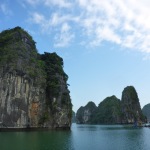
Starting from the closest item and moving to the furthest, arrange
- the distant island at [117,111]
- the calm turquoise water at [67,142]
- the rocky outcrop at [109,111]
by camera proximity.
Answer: the calm turquoise water at [67,142] → the distant island at [117,111] → the rocky outcrop at [109,111]

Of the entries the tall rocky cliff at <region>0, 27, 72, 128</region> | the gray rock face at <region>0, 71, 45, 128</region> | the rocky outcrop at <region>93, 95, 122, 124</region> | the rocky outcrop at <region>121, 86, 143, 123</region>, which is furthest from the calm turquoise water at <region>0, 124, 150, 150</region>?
the rocky outcrop at <region>93, 95, 122, 124</region>

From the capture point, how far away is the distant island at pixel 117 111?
14525 cm

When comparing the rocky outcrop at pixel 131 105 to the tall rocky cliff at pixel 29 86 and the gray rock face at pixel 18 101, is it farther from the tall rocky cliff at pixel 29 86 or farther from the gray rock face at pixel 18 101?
the gray rock face at pixel 18 101

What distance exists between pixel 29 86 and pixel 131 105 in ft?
317

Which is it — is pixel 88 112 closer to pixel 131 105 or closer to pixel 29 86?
pixel 131 105

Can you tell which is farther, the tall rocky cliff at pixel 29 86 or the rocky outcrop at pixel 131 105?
the rocky outcrop at pixel 131 105

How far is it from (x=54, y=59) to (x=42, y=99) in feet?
40.6

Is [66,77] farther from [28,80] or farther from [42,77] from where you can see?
[28,80]

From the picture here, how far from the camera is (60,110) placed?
6494 centimetres

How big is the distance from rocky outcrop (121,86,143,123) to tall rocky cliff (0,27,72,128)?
79762 mm

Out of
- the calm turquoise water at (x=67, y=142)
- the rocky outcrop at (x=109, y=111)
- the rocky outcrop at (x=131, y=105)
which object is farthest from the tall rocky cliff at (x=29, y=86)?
the rocky outcrop at (x=109, y=111)

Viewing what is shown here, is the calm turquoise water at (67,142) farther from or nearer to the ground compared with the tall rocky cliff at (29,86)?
nearer to the ground

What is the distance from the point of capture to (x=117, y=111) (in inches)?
6486

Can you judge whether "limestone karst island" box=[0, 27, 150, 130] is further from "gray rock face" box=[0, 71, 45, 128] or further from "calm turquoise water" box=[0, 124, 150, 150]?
"calm turquoise water" box=[0, 124, 150, 150]
